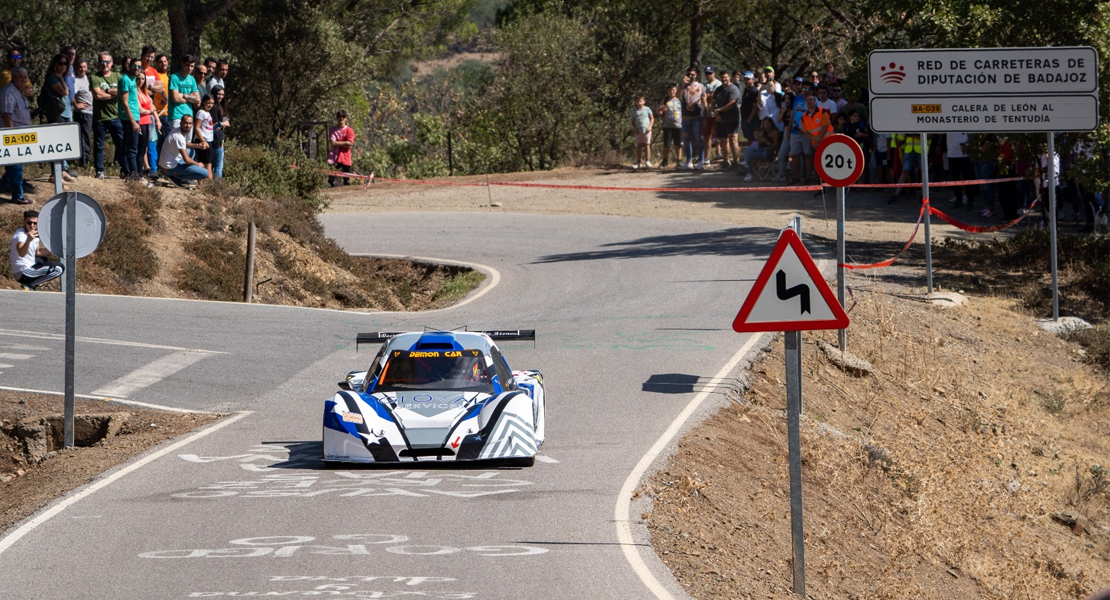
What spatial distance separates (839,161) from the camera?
15.4m

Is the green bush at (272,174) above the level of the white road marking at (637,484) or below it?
above

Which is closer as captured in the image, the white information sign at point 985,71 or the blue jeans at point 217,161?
the white information sign at point 985,71

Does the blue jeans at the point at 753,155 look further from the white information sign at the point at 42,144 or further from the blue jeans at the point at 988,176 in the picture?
the white information sign at the point at 42,144

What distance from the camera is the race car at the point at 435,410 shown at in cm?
1148

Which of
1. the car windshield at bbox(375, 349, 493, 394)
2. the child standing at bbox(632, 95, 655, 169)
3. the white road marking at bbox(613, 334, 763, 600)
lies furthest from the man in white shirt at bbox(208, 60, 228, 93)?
the car windshield at bbox(375, 349, 493, 394)

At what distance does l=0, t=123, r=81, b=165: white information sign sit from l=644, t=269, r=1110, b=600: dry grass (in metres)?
7.03

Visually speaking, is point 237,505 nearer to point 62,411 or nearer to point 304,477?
point 304,477

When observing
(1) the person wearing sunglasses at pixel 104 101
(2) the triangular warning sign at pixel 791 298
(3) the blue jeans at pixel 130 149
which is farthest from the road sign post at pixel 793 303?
Answer: (3) the blue jeans at pixel 130 149

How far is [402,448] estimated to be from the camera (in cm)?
1147

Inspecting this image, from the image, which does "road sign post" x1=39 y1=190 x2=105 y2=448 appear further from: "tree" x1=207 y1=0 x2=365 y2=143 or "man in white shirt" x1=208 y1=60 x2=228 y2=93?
"tree" x1=207 y1=0 x2=365 y2=143

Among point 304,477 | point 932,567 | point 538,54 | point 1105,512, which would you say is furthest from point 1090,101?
point 538,54

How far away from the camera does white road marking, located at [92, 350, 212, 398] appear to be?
15.8 meters

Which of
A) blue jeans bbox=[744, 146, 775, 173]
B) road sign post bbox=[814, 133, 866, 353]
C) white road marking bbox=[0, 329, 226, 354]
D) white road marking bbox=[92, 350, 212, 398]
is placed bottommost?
white road marking bbox=[92, 350, 212, 398]

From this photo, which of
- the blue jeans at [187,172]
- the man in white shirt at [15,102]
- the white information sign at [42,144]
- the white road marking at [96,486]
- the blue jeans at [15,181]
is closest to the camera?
the white road marking at [96,486]
